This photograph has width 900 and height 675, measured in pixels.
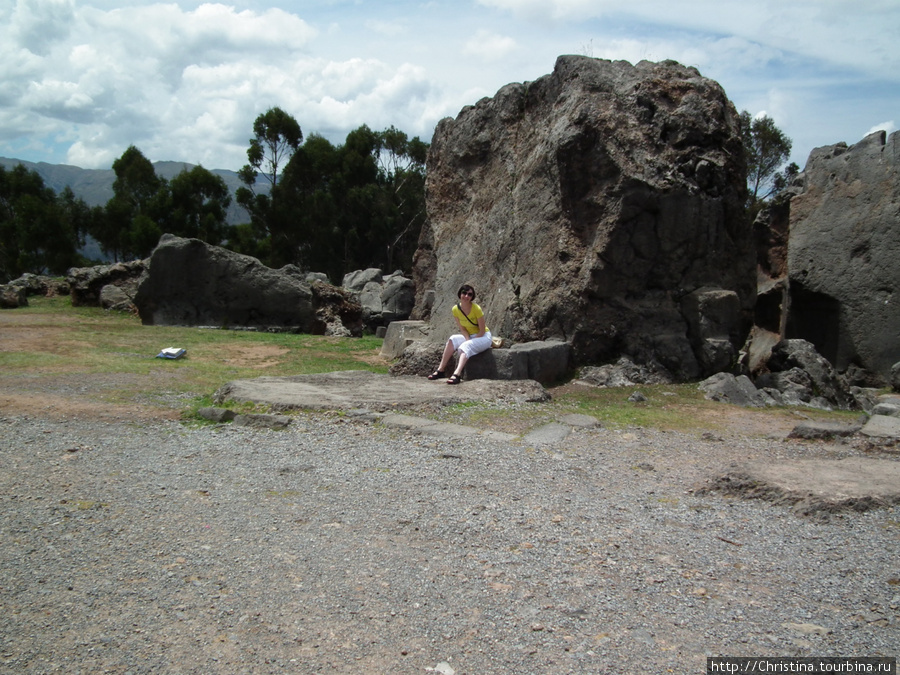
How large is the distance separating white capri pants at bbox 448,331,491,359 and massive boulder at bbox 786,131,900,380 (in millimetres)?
5907

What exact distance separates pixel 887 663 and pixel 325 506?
9.08 ft

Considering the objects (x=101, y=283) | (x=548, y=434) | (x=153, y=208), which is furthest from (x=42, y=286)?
(x=548, y=434)

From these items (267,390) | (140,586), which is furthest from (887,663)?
(267,390)

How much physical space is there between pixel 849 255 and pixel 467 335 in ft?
20.5

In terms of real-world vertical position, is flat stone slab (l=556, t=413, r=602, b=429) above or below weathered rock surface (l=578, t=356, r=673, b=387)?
below

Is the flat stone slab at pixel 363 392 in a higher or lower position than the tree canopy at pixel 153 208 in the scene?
lower

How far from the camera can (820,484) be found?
4.48 metres

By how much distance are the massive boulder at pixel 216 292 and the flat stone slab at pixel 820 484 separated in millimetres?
12831

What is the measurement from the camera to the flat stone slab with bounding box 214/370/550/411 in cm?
688

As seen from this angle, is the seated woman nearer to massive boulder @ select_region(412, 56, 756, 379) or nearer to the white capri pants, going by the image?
the white capri pants

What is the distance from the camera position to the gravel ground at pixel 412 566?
9.05ft

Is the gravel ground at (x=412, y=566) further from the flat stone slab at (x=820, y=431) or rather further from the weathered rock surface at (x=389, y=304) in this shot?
the weathered rock surface at (x=389, y=304)

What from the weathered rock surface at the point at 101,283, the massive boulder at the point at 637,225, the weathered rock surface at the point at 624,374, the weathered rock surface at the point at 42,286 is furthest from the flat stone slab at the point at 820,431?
the weathered rock surface at the point at 42,286

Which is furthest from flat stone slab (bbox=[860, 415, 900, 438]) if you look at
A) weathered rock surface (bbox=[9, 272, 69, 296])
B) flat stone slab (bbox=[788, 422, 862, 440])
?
weathered rock surface (bbox=[9, 272, 69, 296])
